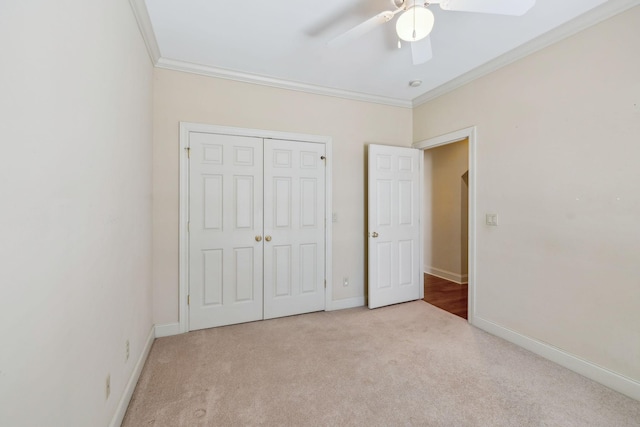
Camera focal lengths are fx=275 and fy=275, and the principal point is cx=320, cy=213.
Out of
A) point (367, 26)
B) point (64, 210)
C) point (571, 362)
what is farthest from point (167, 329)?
point (571, 362)

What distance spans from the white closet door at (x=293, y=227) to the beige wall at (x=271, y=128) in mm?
221

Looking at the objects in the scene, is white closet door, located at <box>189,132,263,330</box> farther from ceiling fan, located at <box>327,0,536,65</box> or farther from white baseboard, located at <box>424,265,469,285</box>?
white baseboard, located at <box>424,265,469,285</box>

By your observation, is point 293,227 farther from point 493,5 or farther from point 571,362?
point 571,362

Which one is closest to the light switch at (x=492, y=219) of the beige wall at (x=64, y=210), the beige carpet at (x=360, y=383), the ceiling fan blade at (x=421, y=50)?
the beige carpet at (x=360, y=383)

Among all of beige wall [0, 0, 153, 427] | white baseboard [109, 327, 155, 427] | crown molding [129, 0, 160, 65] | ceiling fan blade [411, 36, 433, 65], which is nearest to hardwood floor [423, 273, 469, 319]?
ceiling fan blade [411, 36, 433, 65]

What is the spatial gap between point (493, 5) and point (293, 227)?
244cm

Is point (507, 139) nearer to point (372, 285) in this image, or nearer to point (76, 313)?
point (372, 285)

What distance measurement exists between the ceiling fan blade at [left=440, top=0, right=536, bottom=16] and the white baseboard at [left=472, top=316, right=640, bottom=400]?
246 centimetres

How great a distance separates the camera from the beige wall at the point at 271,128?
265cm

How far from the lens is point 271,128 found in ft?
10.0

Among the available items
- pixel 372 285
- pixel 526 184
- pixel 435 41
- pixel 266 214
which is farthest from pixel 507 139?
pixel 266 214

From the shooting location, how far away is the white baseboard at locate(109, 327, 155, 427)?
156 cm

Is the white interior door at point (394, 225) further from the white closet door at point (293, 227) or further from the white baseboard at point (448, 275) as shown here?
the white baseboard at point (448, 275)

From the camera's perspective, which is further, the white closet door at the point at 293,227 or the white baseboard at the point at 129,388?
the white closet door at the point at 293,227
